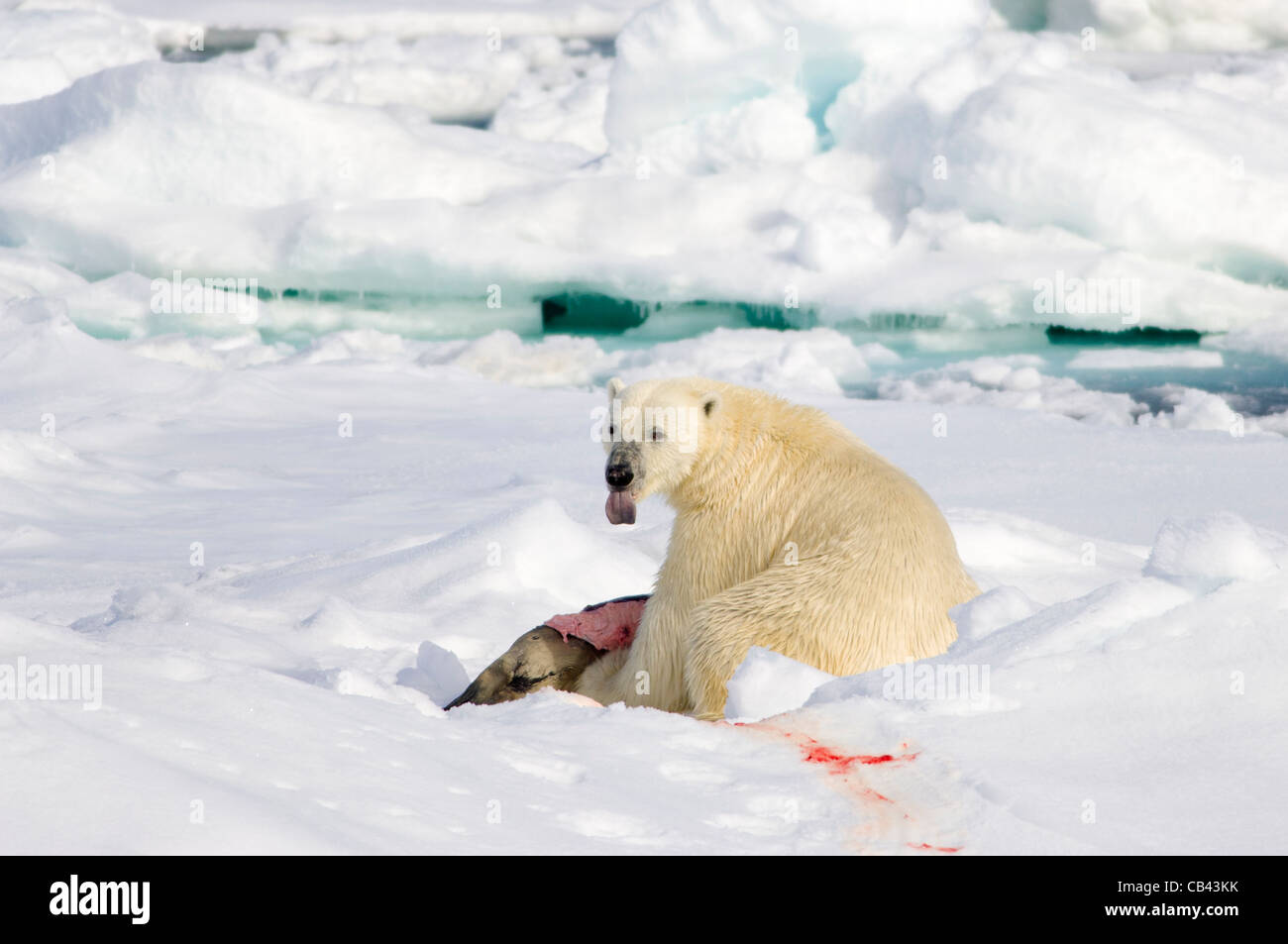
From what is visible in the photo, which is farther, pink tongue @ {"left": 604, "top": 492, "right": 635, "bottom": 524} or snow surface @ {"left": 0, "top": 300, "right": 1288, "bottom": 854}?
pink tongue @ {"left": 604, "top": 492, "right": 635, "bottom": 524}

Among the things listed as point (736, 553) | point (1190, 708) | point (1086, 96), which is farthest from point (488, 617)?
point (1086, 96)

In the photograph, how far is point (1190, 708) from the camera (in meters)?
2.36

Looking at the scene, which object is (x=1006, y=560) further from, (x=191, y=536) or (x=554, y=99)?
(x=554, y=99)

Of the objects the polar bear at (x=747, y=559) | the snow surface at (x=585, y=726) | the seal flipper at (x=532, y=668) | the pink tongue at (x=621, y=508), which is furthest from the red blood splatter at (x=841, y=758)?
the seal flipper at (x=532, y=668)

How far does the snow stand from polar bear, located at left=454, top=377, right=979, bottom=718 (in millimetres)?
257

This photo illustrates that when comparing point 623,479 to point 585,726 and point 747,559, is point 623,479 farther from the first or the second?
point 585,726

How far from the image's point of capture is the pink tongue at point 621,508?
3.49m

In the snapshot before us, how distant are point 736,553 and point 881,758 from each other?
50.9 inches

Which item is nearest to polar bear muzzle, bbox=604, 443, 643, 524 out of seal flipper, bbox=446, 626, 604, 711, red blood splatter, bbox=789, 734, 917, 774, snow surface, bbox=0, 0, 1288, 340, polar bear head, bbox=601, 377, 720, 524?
polar bear head, bbox=601, 377, 720, 524

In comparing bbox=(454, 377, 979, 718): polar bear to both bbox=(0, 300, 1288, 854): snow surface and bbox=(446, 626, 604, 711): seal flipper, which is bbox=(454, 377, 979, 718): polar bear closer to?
Result: bbox=(446, 626, 604, 711): seal flipper

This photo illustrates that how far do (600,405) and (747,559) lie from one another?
28.4ft

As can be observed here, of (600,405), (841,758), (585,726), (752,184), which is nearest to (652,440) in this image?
(585,726)

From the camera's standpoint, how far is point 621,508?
350 cm

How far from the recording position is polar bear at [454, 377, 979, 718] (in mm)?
3228
